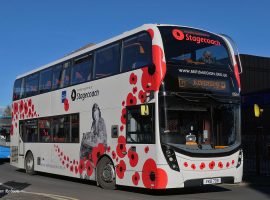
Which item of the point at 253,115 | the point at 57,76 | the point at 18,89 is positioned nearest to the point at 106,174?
the point at 57,76

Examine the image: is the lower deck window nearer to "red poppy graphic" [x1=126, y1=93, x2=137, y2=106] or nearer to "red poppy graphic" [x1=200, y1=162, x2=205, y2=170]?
"red poppy graphic" [x1=126, y1=93, x2=137, y2=106]

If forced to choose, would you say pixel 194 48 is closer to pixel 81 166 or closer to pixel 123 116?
pixel 123 116

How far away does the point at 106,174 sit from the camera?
13.9 m

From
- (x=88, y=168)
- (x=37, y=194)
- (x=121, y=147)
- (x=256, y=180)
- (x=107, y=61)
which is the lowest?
(x=256, y=180)

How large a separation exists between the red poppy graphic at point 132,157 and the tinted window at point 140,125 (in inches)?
11.6

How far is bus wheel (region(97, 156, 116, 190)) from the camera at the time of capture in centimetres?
1365

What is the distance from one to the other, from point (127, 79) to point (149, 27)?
160 cm

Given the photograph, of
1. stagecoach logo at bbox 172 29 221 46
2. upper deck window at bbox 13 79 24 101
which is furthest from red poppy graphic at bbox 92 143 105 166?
upper deck window at bbox 13 79 24 101

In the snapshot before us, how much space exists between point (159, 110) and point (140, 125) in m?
0.95

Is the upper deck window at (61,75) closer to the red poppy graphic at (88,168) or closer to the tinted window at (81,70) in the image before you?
the tinted window at (81,70)

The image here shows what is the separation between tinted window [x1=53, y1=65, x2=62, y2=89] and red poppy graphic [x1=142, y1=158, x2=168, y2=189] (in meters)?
6.50

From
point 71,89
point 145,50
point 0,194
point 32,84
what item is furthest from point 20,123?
point 145,50

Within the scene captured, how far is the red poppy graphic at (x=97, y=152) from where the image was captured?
14.2m

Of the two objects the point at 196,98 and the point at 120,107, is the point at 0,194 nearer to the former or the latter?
the point at 120,107
